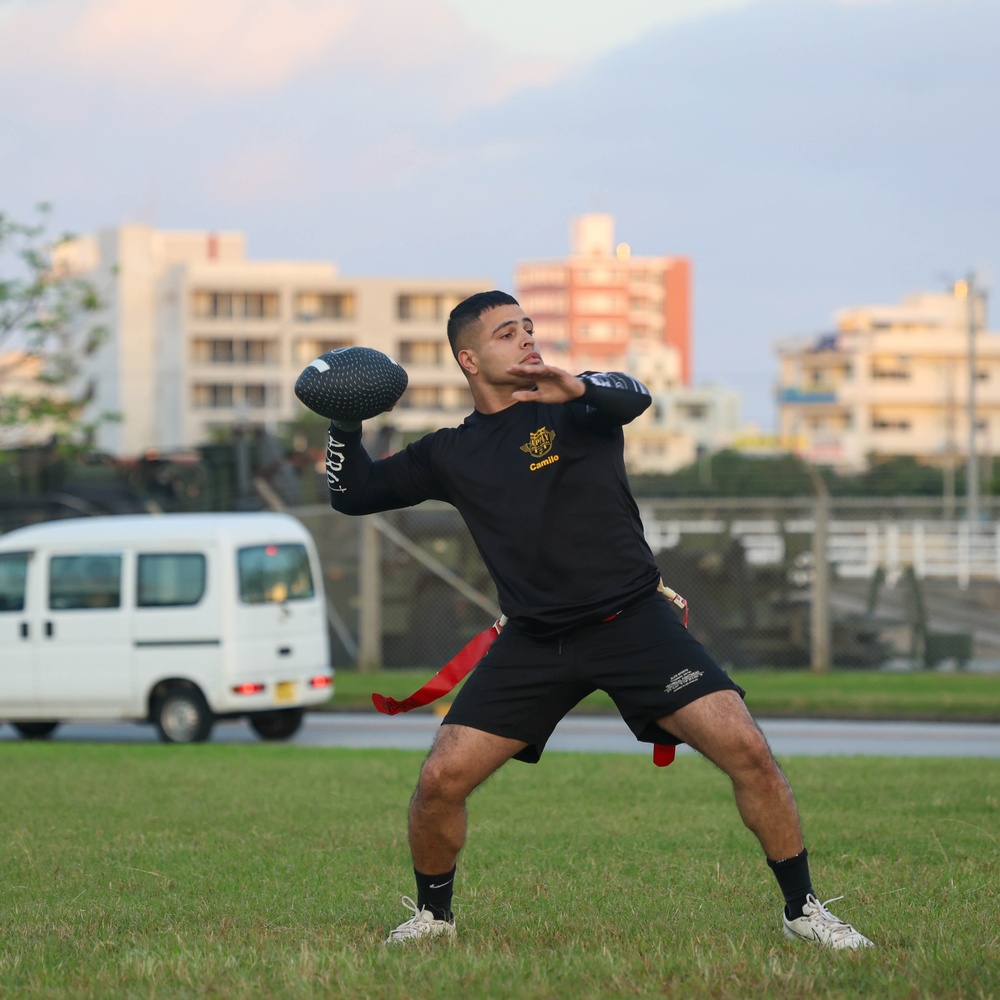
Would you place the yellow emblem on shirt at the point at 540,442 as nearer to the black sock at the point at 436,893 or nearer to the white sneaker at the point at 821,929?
the black sock at the point at 436,893

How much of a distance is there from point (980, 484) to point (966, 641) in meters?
50.3

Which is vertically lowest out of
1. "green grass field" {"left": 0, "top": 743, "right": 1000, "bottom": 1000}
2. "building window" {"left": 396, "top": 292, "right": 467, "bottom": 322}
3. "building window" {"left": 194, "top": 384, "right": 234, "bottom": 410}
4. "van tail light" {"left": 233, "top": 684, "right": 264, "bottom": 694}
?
"van tail light" {"left": 233, "top": 684, "right": 264, "bottom": 694}

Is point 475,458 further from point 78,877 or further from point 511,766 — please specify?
point 511,766

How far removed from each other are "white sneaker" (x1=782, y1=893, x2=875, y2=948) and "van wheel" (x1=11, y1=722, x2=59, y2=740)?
13196mm

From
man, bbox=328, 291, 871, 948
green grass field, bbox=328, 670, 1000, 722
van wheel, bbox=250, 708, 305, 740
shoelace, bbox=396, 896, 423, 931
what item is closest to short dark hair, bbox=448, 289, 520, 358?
man, bbox=328, 291, 871, 948

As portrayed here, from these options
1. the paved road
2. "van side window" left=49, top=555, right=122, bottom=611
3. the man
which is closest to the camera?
the man

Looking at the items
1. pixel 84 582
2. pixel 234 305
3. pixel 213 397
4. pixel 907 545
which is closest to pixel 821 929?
pixel 84 582

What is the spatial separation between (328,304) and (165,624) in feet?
315

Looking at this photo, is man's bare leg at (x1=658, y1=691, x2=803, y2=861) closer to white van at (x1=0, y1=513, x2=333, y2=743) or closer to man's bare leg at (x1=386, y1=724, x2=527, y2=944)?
man's bare leg at (x1=386, y1=724, x2=527, y2=944)

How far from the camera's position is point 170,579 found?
1703 centimetres

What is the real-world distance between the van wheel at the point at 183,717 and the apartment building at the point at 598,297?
147m

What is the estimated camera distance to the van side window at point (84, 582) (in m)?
17.1

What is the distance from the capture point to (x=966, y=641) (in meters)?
22.9

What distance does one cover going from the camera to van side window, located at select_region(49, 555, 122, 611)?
17.1 m
